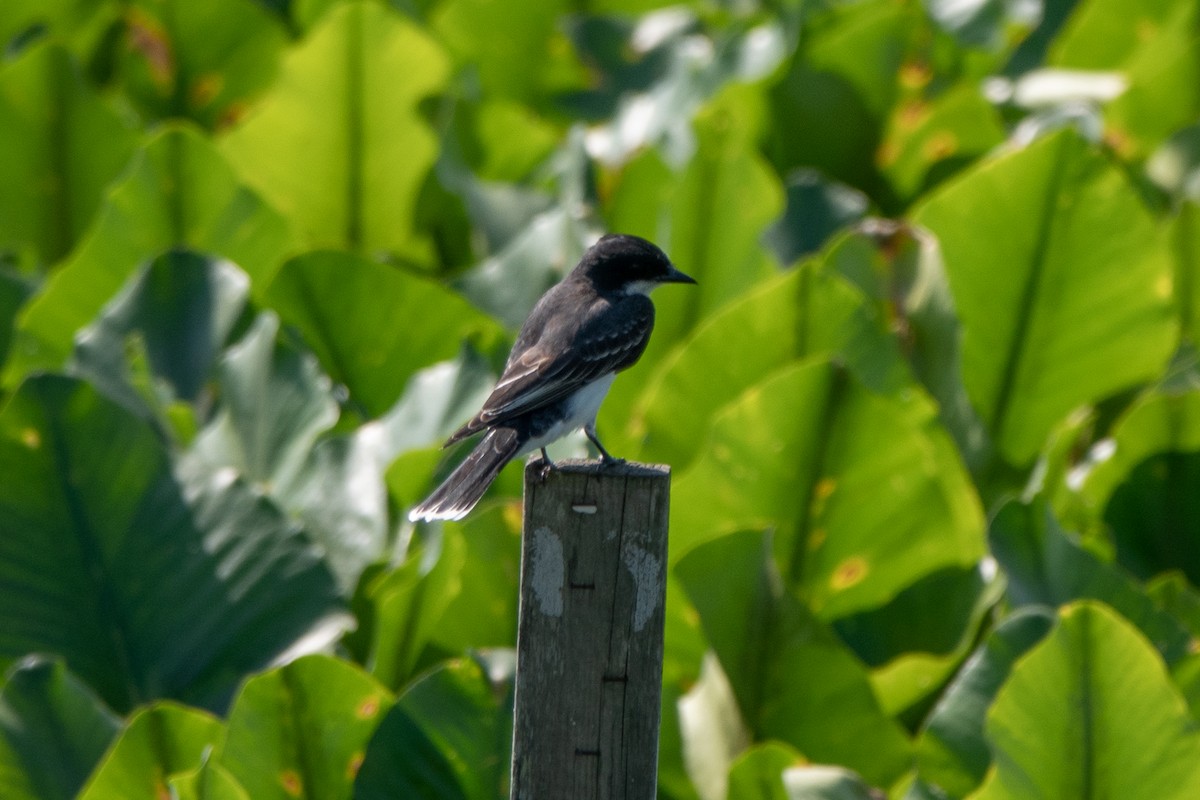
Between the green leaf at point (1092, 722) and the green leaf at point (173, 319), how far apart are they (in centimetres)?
266

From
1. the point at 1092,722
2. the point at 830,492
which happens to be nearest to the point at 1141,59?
the point at 830,492

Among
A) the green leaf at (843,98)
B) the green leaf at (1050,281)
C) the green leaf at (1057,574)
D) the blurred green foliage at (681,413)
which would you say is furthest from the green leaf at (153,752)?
the green leaf at (843,98)

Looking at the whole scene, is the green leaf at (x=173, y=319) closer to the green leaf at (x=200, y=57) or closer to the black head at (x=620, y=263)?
the black head at (x=620, y=263)

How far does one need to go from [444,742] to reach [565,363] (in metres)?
0.80

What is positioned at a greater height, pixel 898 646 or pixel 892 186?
pixel 892 186

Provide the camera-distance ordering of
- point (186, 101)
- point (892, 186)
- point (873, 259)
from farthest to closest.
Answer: point (186, 101) < point (892, 186) < point (873, 259)

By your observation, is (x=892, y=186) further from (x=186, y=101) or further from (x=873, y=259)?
(x=186, y=101)

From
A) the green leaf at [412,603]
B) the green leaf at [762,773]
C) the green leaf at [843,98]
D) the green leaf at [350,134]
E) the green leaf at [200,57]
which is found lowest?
the green leaf at [762,773]

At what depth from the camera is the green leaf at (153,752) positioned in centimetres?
332

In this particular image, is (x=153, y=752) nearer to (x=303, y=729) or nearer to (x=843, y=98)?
(x=303, y=729)

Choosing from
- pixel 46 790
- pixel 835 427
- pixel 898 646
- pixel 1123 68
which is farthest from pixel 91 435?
pixel 1123 68

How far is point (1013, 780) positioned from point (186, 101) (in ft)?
16.2

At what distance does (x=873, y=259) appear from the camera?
189 inches

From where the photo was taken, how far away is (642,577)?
2.57 m
